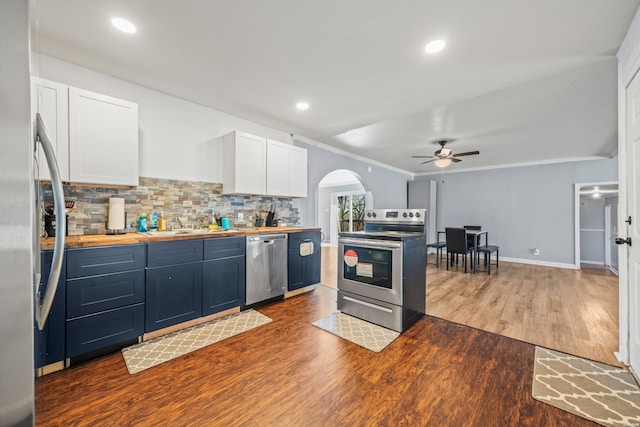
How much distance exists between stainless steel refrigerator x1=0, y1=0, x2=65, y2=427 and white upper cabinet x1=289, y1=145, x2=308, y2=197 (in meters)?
3.42

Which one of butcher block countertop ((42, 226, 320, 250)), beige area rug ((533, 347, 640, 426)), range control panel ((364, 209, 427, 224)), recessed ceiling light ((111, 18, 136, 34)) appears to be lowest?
beige area rug ((533, 347, 640, 426))

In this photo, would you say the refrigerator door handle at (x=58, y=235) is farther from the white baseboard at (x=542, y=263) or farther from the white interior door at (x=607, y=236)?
the white interior door at (x=607, y=236)

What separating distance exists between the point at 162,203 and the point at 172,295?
1.09m

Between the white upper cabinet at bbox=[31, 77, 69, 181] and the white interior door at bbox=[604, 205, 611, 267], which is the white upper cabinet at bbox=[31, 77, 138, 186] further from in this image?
the white interior door at bbox=[604, 205, 611, 267]

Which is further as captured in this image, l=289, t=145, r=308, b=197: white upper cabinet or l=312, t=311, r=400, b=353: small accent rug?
l=289, t=145, r=308, b=197: white upper cabinet

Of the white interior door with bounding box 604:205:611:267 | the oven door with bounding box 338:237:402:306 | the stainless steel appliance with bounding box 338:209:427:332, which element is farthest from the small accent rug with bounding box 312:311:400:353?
the white interior door with bounding box 604:205:611:267

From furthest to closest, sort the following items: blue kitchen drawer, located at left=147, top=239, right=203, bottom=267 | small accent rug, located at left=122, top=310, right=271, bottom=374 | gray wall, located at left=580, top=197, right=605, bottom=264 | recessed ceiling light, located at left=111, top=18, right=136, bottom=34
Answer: gray wall, located at left=580, top=197, right=605, bottom=264, blue kitchen drawer, located at left=147, top=239, right=203, bottom=267, small accent rug, located at left=122, top=310, right=271, bottom=374, recessed ceiling light, located at left=111, top=18, right=136, bottom=34

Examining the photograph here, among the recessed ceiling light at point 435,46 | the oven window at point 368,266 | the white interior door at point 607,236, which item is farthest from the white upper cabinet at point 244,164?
the white interior door at point 607,236

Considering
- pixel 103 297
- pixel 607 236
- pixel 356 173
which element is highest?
pixel 356 173

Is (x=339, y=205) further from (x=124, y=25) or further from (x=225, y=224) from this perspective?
(x=124, y=25)

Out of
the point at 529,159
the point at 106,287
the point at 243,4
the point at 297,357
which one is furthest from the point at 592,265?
the point at 106,287

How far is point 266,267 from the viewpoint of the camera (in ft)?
10.8

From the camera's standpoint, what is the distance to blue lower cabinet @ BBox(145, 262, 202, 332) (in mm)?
2381

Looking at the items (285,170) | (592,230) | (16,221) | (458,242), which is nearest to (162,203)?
(285,170)
